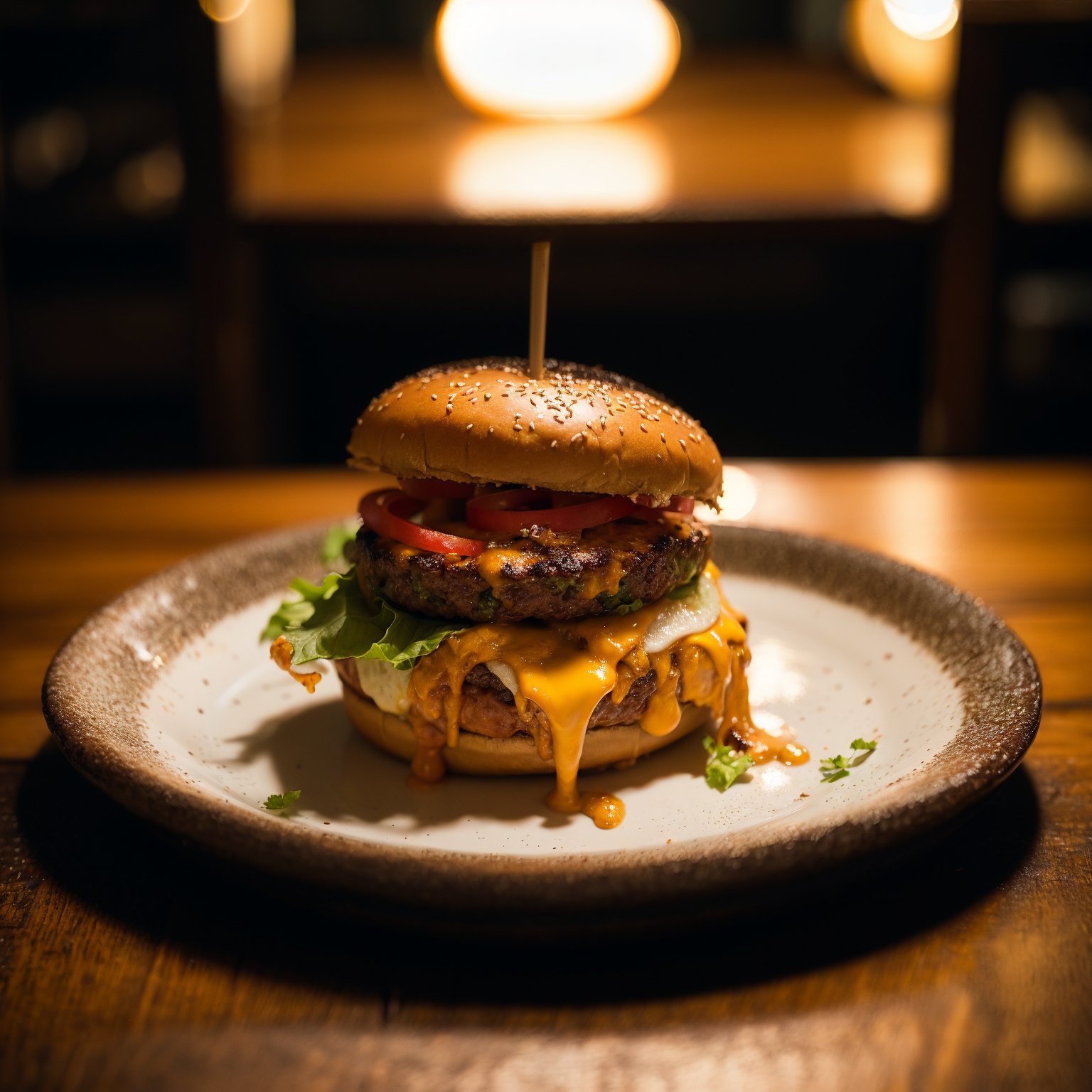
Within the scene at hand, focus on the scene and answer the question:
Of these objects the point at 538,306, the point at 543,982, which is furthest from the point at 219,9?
the point at 543,982

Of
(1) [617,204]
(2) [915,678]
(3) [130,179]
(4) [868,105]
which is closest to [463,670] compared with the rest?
(2) [915,678]

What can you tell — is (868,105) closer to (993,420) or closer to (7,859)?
(993,420)

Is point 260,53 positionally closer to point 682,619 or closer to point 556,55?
point 556,55

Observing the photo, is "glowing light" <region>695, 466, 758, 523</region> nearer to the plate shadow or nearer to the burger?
the burger

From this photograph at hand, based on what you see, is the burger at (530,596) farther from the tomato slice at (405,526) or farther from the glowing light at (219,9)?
the glowing light at (219,9)

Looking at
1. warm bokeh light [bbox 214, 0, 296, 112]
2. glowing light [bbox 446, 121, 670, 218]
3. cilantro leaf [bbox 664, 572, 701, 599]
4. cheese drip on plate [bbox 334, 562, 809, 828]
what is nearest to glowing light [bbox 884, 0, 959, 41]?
glowing light [bbox 446, 121, 670, 218]

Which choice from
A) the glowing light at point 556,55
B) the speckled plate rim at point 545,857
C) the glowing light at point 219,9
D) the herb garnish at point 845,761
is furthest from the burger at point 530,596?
the glowing light at point 556,55
